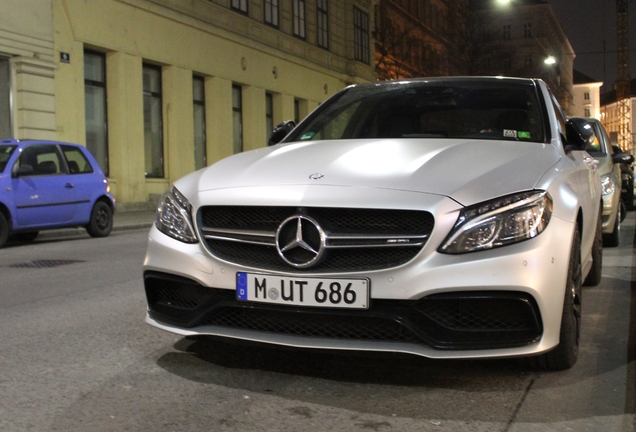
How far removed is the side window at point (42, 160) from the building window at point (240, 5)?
1523 centimetres

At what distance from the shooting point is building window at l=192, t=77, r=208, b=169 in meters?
26.1

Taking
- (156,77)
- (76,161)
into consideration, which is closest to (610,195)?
(76,161)

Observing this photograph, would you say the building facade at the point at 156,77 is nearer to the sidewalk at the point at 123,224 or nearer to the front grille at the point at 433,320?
the sidewalk at the point at 123,224

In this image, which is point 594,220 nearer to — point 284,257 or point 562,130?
point 562,130

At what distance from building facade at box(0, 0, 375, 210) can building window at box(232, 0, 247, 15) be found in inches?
2.3

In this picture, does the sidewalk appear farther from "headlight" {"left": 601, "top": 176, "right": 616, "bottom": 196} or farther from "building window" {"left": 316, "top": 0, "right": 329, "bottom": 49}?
"building window" {"left": 316, "top": 0, "right": 329, "bottom": 49}

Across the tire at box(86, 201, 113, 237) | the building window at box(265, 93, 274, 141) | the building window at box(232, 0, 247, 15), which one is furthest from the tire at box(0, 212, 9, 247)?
the building window at box(265, 93, 274, 141)

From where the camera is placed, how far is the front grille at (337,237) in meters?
3.49

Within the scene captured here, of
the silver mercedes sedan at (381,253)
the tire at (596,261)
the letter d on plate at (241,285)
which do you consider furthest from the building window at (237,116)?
the letter d on plate at (241,285)

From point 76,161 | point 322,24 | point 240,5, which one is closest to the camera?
point 76,161

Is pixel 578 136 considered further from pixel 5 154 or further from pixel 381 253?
pixel 5 154

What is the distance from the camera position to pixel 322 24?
1357 inches

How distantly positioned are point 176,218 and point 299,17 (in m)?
29.3

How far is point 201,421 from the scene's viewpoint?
326cm
